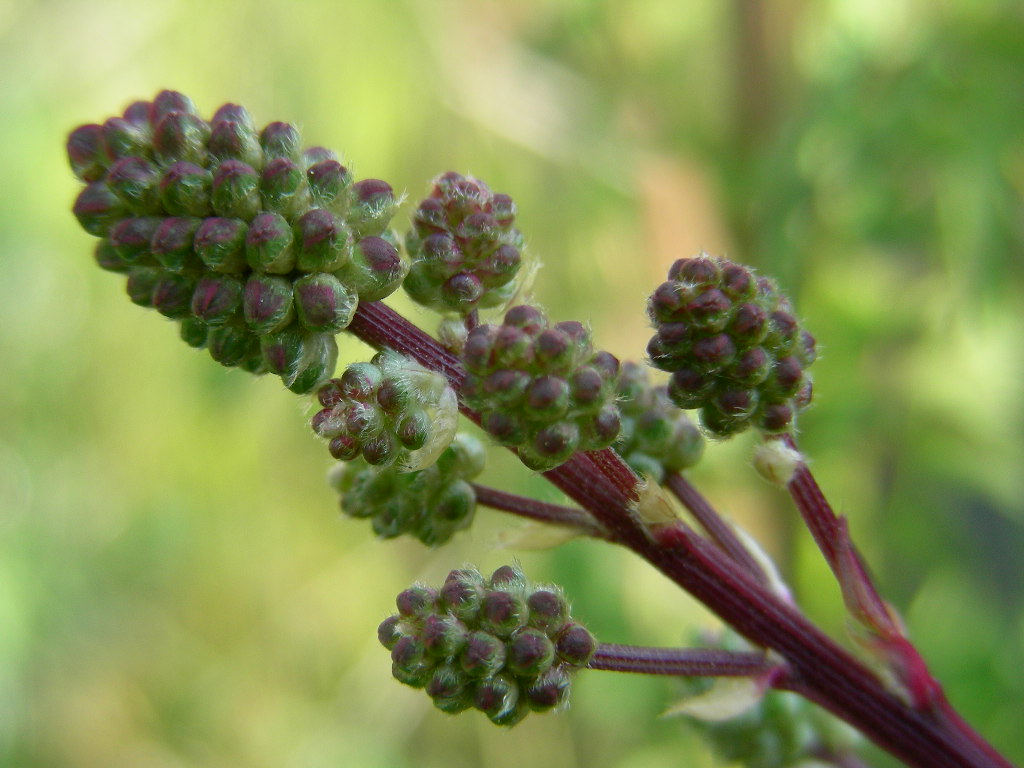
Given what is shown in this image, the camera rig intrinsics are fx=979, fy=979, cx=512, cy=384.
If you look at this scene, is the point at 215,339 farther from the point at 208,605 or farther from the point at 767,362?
the point at 208,605

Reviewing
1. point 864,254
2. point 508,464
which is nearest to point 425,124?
point 508,464

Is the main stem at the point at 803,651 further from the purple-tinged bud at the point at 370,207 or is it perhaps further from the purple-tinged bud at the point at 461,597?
the purple-tinged bud at the point at 370,207

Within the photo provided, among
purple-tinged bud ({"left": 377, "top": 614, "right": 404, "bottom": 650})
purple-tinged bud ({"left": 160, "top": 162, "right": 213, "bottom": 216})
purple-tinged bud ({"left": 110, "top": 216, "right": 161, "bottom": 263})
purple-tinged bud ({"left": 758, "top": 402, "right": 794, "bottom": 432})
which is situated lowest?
purple-tinged bud ({"left": 377, "top": 614, "right": 404, "bottom": 650})

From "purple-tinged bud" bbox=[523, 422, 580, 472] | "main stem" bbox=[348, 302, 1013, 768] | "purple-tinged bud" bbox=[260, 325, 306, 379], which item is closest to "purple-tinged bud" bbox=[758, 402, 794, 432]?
"main stem" bbox=[348, 302, 1013, 768]

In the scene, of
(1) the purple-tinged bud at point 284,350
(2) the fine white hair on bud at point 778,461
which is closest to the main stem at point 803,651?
(2) the fine white hair on bud at point 778,461

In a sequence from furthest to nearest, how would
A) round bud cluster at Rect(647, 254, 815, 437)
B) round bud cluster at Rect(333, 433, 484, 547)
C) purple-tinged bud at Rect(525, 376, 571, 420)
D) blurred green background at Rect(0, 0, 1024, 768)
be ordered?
blurred green background at Rect(0, 0, 1024, 768), round bud cluster at Rect(333, 433, 484, 547), round bud cluster at Rect(647, 254, 815, 437), purple-tinged bud at Rect(525, 376, 571, 420)

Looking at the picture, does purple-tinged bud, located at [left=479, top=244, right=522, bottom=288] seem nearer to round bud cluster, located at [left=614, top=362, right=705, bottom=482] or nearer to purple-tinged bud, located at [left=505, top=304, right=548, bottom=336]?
purple-tinged bud, located at [left=505, top=304, right=548, bottom=336]
